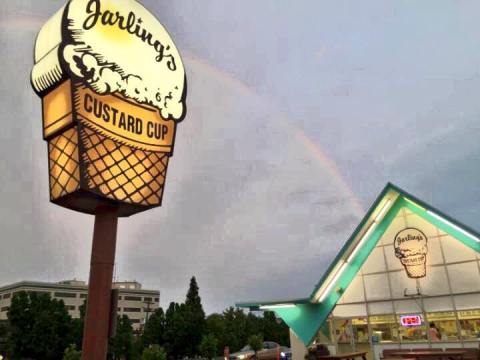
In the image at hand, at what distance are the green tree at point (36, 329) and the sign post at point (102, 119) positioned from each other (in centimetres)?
3835

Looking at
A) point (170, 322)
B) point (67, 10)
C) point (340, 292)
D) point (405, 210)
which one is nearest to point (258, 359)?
point (340, 292)

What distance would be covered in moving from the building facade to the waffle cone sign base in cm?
9061

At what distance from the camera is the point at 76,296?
9856 centimetres

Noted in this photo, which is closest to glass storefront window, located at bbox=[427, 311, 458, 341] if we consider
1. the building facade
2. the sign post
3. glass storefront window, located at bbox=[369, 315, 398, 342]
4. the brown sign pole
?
glass storefront window, located at bbox=[369, 315, 398, 342]

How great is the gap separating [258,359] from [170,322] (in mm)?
20390

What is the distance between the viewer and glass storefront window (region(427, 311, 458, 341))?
1481 centimetres

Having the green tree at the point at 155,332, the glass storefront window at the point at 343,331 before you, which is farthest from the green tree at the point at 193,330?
the glass storefront window at the point at 343,331

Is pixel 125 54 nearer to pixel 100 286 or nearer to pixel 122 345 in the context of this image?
pixel 100 286

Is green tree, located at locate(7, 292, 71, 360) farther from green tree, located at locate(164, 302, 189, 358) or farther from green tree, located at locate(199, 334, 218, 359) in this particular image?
green tree, located at locate(199, 334, 218, 359)

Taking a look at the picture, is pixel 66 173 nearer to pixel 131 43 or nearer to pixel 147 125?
pixel 147 125

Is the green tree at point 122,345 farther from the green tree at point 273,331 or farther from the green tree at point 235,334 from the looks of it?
the green tree at point 273,331

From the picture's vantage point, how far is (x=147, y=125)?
732 centimetres

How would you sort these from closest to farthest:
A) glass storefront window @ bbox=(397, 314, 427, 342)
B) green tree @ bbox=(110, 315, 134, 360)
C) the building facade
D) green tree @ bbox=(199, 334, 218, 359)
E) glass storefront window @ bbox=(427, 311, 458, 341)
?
glass storefront window @ bbox=(427, 311, 458, 341) < glass storefront window @ bbox=(397, 314, 427, 342) < green tree @ bbox=(199, 334, 218, 359) < green tree @ bbox=(110, 315, 134, 360) < the building facade

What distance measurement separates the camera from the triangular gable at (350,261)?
16172 millimetres
